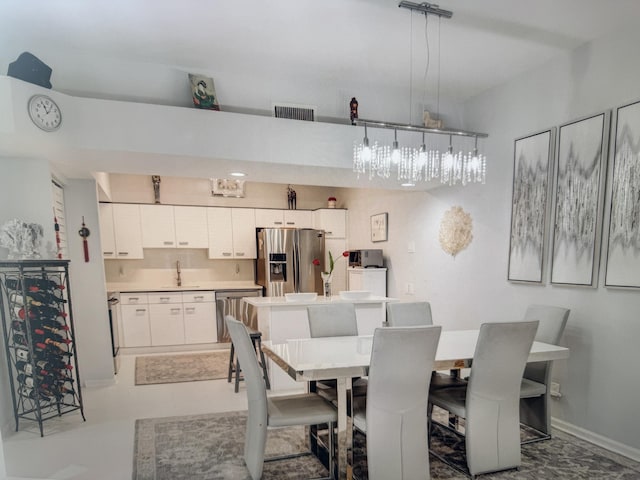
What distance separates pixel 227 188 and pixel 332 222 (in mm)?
1839

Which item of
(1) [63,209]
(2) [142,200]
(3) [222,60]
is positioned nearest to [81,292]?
(1) [63,209]

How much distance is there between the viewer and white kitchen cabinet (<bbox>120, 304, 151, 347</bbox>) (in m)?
4.98

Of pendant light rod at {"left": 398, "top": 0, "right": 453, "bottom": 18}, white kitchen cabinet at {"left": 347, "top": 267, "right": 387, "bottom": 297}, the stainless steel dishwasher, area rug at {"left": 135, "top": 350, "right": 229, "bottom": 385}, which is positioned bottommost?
area rug at {"left": 135, "top": 350, "right": 229, "bottom": 385}

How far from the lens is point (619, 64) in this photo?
2512 mm

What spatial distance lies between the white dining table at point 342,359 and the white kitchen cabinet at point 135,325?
10.4 feet

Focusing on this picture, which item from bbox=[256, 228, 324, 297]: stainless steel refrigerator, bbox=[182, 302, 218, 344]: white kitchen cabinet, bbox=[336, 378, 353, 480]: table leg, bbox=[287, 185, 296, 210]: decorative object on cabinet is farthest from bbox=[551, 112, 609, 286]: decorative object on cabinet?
bbox=[182, 302, 218, 344]: white kitchen cabinet

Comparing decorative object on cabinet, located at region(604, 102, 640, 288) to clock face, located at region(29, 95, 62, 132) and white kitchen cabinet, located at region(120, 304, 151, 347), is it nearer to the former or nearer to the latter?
clock face, located at region(29, 95, 62, 132)

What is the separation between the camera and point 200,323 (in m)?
5.27

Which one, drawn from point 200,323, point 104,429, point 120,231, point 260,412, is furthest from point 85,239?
point 260,412

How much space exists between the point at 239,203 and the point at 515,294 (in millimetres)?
4353

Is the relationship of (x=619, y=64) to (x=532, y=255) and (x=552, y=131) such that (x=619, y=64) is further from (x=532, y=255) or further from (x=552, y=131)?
(x=532, y=255)

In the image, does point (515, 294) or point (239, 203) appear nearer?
point (515, 294)

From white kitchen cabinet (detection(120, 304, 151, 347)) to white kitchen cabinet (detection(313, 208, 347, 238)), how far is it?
294cm

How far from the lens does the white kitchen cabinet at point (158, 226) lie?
17.5 feet
